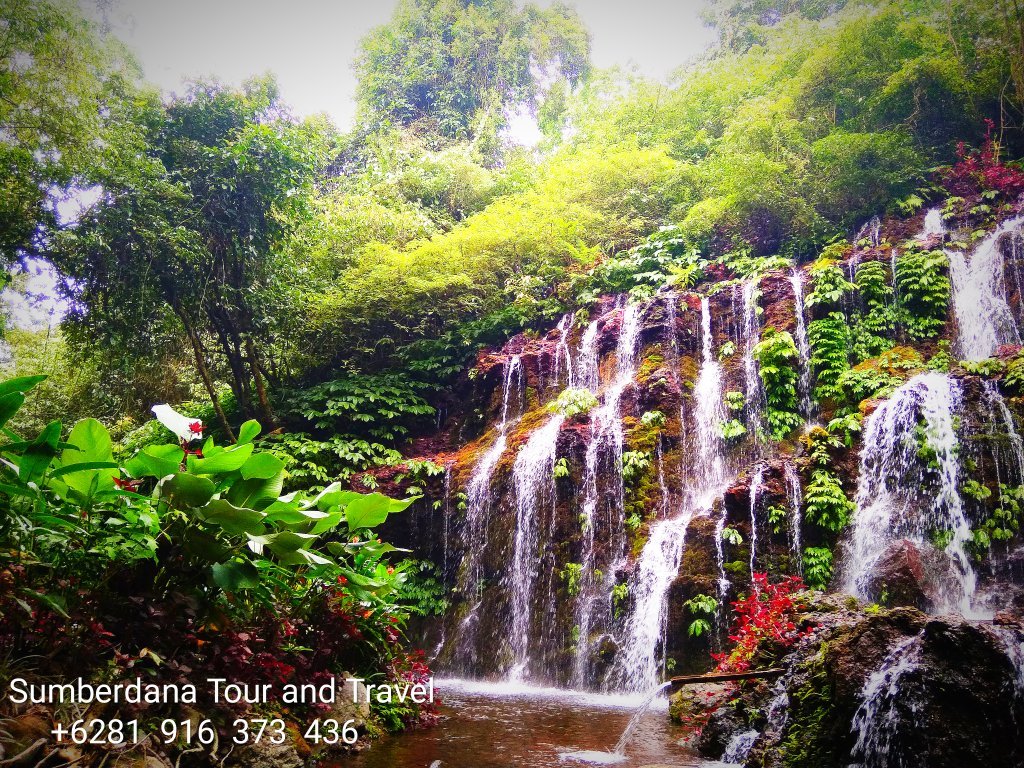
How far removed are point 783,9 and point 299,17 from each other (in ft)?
58.5

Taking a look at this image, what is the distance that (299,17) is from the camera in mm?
20703

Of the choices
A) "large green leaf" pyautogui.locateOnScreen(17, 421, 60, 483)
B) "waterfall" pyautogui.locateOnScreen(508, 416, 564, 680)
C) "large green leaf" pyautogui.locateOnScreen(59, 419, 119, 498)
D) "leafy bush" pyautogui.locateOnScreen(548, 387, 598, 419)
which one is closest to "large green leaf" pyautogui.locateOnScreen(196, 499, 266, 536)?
"large green leaf" pyautogui.locateOnScreen(59, 419, 119, 498)

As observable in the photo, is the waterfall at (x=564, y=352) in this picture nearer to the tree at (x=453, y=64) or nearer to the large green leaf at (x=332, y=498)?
the large green leaf at (x=332, y=498)

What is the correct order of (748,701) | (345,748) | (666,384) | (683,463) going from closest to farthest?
1. (345,748)
2. (748,701)
3. (683,463)
4. (666,384)

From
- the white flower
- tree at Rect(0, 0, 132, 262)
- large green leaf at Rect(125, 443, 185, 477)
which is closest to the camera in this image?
large green leaf at Rect(125, 443, 185, 477)

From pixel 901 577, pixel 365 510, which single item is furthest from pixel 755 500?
pixel 365 510

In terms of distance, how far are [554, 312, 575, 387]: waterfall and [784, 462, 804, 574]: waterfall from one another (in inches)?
170

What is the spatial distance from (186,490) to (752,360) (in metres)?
8.59

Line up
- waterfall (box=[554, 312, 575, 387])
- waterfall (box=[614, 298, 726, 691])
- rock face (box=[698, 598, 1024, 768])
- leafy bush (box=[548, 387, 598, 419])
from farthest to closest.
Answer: waterfall (box=[554, 312, 575, 387]), leafy bush (box=[548, 387, 598, 419]), waterfall (box=[614, 298, 726, 691]), rock face (box=[698, 598, 1024, 768])

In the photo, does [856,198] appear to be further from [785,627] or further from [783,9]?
[783,9]

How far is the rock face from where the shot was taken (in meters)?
2.42

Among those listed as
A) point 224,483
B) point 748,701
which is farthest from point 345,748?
point 748,701

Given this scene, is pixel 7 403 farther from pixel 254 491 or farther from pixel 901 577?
pixel 901 577

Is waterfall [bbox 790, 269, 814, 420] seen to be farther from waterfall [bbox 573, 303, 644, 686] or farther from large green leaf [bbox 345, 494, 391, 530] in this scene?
large green leaf [bbox 345, 494, 391, 530]
